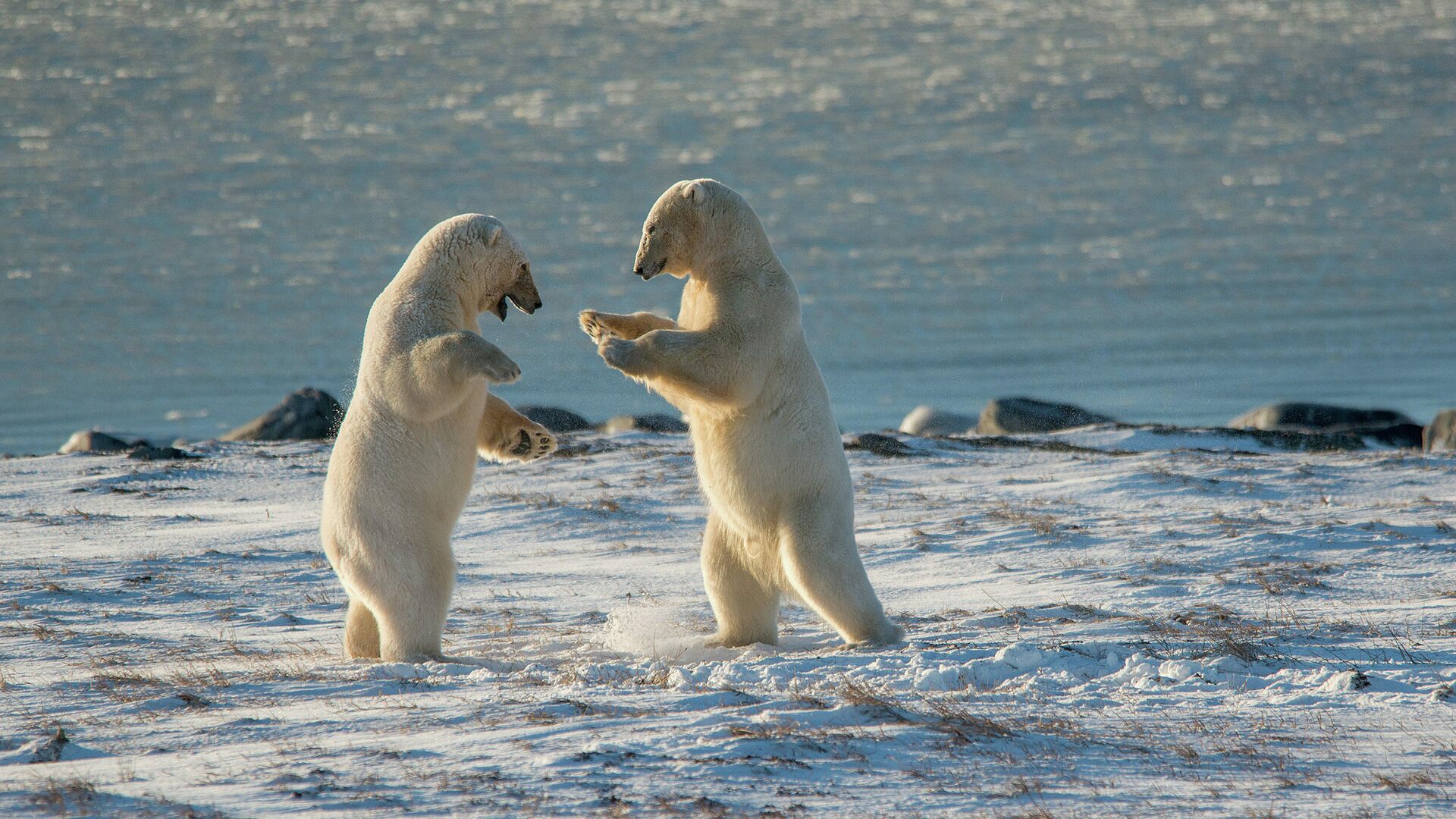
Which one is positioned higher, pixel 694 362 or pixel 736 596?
pixel 694 362

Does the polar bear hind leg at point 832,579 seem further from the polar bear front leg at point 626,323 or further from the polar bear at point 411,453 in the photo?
the polar bear at point 411,453

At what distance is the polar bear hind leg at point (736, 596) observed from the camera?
645 centimetres

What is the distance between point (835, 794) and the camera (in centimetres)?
404

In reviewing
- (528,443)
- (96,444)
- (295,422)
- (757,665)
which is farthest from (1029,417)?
(757,665)

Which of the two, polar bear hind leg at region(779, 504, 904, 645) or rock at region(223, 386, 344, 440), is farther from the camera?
rock at region(223, 386, 344, 440)

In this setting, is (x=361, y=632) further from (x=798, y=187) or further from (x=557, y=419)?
(x=798, y=187)

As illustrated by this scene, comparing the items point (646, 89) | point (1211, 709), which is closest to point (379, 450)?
point (1211, 709)

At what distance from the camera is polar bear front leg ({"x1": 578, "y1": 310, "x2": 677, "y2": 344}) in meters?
6.48

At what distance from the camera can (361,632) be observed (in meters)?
6.18

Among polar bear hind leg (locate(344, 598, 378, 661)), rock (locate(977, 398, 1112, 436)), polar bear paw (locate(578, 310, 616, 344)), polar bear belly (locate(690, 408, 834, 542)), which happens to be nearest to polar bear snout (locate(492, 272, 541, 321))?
polar bear paw (locate(578, 310, 616, 344))

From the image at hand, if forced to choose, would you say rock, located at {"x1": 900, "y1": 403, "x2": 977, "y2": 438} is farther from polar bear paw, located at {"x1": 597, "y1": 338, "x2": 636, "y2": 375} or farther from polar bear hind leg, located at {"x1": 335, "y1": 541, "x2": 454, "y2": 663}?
polar bear hind leg, located at {"x1": 335, "y1": 541, "x2": 454, "y2": 663}

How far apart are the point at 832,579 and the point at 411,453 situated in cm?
175

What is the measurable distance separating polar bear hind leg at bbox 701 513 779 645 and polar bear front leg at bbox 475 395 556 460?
2.68 ft

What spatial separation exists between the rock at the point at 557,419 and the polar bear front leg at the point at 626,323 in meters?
8.93
